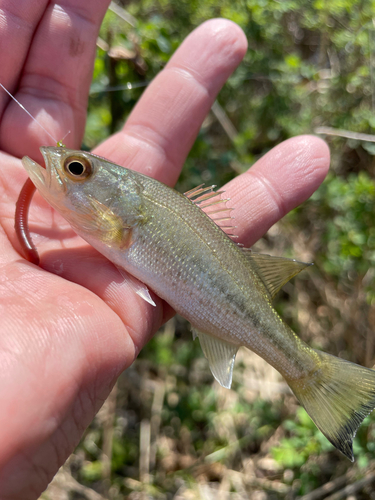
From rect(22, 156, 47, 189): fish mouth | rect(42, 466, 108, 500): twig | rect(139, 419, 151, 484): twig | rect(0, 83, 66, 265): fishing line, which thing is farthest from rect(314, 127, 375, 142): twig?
rect(42, 466, 108, 500): twig

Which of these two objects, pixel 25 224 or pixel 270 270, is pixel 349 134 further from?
pixel 25 224

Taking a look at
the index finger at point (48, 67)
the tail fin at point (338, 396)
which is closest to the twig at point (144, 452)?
the tail fin at point (338, 396)

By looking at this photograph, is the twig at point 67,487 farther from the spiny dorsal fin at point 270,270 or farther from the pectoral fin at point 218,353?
the spiny dorsal fin at point 270,270

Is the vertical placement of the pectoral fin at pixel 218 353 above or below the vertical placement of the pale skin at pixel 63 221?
below

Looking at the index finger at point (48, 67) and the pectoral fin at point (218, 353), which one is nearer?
the pectoral fin at point (218, 353)

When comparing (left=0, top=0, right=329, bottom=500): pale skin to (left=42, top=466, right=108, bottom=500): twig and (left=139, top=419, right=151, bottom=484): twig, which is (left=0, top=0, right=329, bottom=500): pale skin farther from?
(left=42, top=466, right=108, bottom=500): twig

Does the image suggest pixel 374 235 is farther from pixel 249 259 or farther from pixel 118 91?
pixel 118 91

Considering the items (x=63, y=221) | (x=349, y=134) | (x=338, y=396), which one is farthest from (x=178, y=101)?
(x=338, y=396)
